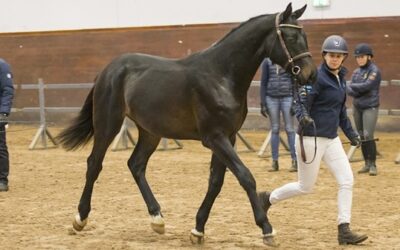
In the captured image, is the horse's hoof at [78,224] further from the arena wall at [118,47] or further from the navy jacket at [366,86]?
the arena wall at [118,47]

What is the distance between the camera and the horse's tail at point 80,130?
8430 millimetres

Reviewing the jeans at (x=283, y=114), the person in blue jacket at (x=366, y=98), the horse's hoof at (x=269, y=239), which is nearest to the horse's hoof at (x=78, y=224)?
the horse's hoof at (x=269, y=239)

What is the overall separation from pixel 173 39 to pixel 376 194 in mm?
9979

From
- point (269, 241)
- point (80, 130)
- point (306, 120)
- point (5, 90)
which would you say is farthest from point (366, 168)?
point (269, 241)

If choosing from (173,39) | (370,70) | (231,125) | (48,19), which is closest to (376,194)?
(370,70)

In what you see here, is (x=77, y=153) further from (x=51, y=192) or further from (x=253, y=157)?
(x=51, y=192)

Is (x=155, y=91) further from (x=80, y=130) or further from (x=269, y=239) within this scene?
(x=269, y=239)

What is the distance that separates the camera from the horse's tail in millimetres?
8430

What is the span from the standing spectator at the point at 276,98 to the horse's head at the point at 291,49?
16.7 ft

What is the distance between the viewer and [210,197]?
724 cm

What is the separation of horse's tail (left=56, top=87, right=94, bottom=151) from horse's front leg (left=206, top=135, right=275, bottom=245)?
2027mm

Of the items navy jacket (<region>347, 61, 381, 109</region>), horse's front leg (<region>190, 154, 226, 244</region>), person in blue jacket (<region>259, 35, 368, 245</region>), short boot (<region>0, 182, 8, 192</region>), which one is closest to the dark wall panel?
navy jacket (<region>347, 61, 381, 109</region>)

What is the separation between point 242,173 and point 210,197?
69cm

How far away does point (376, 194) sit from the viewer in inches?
387
